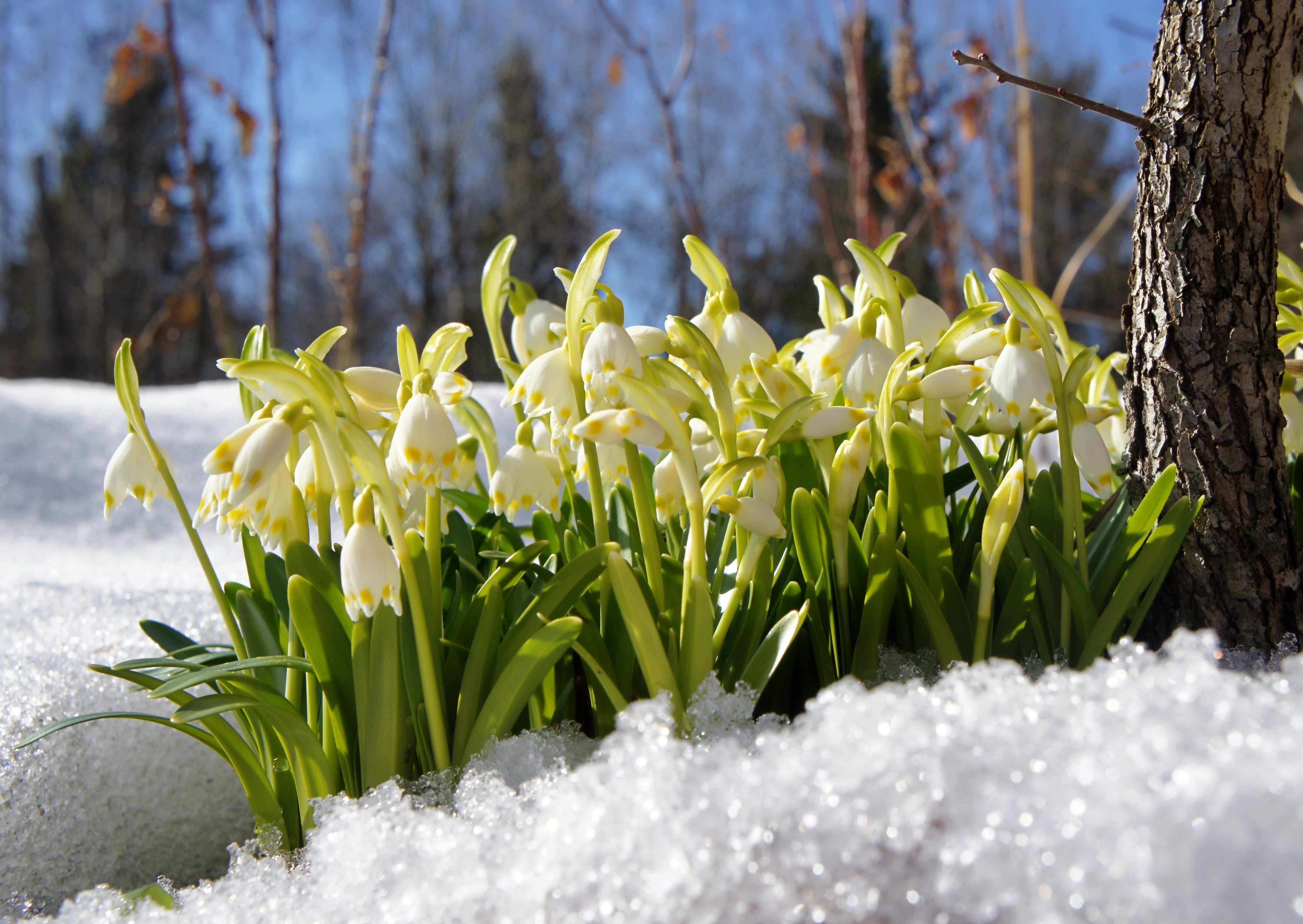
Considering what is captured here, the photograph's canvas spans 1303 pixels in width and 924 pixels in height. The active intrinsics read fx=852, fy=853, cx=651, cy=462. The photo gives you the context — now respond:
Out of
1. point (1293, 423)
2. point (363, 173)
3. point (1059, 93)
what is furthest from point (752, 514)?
point (363, 173)

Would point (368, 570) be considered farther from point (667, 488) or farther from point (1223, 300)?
point (1223, 300)

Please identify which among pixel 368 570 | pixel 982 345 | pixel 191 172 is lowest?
pixel 368 570

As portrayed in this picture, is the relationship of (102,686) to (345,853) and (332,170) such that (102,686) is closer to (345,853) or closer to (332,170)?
(345,853)

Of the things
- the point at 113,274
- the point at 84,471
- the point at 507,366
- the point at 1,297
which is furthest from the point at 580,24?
the point at 507,366

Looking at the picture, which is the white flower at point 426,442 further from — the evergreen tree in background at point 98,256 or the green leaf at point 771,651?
the evergreen tree in background at point 98,256

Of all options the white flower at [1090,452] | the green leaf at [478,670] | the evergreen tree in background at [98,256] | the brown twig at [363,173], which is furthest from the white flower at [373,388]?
the evergreen tree in background at [98,256]

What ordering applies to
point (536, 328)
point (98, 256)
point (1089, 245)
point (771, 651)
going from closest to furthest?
point (771, 651) → point (536, 328) → point (1089, 245) → point (98, 256)

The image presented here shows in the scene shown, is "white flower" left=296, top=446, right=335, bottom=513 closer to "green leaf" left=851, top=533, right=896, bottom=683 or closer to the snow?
the snow
